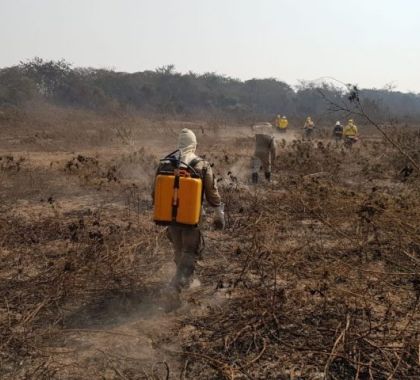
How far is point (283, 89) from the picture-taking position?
6219 cm

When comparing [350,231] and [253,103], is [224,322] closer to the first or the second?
[350,231]

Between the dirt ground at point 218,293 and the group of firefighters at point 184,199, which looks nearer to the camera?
the dirt ground at point 218,293

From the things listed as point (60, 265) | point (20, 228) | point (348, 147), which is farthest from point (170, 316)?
point (348, 147)

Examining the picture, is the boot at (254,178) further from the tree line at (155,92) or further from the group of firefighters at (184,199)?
the tree line at (155,92)

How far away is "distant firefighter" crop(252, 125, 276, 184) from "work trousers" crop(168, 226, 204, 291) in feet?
18.1

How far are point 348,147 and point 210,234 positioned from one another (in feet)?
31.5

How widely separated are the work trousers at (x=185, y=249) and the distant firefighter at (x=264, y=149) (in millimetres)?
5527

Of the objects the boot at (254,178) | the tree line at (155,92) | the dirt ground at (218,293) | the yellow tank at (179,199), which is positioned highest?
the tree line at (155,92)

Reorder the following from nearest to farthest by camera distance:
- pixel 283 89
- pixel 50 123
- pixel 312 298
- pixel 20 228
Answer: pixel 312 298
pixel 20 228
pixel 50 123
pixel 283 89

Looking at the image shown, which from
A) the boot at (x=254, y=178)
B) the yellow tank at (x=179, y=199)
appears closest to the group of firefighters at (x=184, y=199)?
the yellow tank at (x=179, y=199)

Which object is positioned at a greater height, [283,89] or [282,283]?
[283,89]

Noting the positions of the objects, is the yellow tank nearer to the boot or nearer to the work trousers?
the work trousers

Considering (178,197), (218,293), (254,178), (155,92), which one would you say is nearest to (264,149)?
(254,178)

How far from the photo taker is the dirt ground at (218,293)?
124 inches
